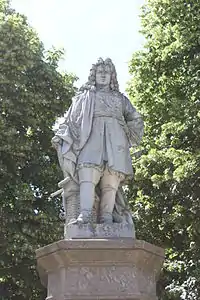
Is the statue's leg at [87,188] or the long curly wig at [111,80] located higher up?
the long curly wig at [111,80]

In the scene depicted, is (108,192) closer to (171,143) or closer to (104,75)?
(104,75)

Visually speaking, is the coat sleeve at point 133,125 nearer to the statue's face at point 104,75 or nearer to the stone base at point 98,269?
the statue's face at point 104,75

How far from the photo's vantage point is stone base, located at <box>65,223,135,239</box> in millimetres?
7254

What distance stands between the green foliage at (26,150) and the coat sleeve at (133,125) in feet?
23.6

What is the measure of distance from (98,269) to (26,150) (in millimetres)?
10154

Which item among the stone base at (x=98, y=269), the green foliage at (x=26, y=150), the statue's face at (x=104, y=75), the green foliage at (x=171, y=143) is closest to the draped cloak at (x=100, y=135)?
the statue's face at (x=104, y=75)

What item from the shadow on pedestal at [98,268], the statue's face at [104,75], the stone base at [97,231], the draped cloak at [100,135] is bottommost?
the shadow on pedestal at [98,268]

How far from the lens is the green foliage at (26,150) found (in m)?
15.0

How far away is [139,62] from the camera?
18016 millimetres

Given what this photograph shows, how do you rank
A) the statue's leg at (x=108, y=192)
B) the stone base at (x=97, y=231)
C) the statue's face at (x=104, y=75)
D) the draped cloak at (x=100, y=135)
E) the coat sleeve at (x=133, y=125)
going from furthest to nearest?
1. the statue's face at (x=104, y=75)
2. the coat sleeve at (x=133, y=125)
3. the draped cloak at (x=100, y=135)
4. the statue's leg at (x=108, y=192)
5. the stone base at (x=97, y=231)

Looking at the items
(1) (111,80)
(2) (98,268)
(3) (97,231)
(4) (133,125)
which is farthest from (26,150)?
(2) (98,268)

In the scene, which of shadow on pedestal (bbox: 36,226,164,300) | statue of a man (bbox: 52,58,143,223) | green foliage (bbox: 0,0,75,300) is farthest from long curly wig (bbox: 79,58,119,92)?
green foliage (bbox: 0,0,75,300)

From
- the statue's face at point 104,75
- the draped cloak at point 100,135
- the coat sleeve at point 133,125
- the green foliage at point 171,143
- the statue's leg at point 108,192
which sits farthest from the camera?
the green foliage at point 171,143

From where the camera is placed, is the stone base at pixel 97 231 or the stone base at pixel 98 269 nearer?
the stone base at pixel 98 269
